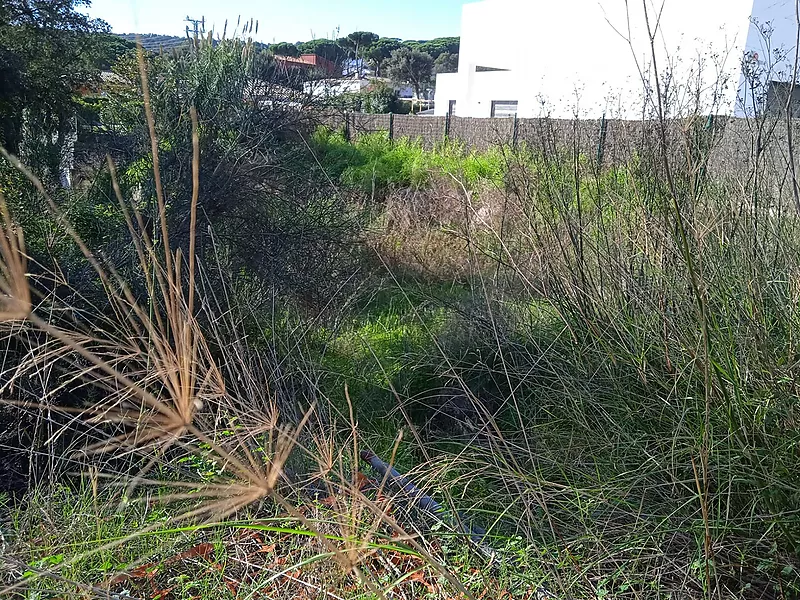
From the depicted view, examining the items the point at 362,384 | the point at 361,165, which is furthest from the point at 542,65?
the point at 362,384

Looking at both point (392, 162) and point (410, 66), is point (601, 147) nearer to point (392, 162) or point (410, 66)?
point (392, 162)

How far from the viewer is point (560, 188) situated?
3086 millimetres

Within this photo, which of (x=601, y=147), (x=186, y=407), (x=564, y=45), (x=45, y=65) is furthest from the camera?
(x=564, y=45)

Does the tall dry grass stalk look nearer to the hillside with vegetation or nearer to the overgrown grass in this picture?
the hillside with vegetation

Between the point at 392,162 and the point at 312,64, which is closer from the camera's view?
the point at 312,64

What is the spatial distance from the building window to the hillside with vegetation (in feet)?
70.3

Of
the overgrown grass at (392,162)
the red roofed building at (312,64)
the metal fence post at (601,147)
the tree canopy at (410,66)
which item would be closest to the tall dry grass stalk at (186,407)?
the red roofed building at (312,64)

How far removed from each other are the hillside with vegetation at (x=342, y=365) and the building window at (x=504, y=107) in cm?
2142

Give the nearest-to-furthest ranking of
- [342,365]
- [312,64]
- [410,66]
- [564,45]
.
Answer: [342,365] < [312,64] < [564,45] < [410,66]

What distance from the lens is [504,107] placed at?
26078 millimetres

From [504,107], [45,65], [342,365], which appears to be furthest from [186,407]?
[504,107]

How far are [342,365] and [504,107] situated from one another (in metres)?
24.0

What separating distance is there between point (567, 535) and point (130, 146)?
3.40 meters

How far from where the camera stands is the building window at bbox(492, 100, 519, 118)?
25475 millimetres
